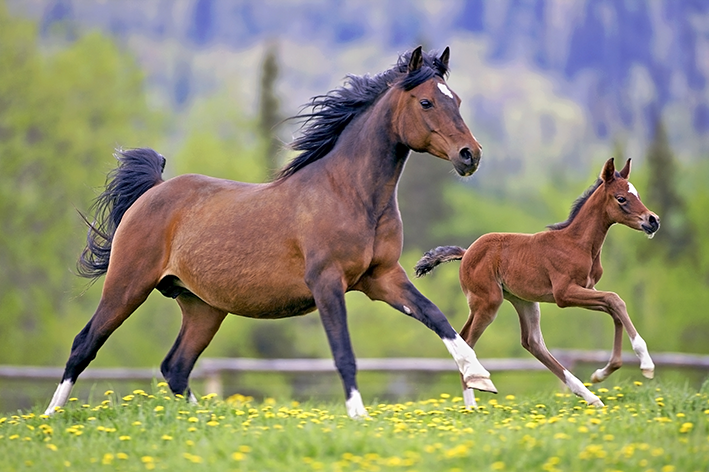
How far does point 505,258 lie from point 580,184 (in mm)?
44734

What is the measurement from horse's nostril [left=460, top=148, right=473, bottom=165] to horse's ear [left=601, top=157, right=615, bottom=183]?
1585 millimetres

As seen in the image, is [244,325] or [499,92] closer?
[244,325]

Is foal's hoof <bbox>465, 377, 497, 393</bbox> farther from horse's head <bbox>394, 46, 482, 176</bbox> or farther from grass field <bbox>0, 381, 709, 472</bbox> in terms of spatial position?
horse's head <bbox>394, 46, 482, 176</bbox>

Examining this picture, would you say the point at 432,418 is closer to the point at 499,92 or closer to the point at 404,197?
the point at 404,197

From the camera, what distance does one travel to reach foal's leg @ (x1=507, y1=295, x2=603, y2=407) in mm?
6670

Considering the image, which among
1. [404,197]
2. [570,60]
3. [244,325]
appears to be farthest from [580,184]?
[570,60]

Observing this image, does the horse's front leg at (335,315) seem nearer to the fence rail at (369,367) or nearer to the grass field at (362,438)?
the grass field at (362,438)

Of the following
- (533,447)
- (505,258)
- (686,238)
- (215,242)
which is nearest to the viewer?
(533,447)

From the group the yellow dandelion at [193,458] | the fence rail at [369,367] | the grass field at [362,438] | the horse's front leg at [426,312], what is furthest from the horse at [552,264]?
the fence rail at [369,367]

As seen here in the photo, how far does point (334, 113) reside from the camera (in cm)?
655

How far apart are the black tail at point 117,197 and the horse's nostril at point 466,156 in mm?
2893

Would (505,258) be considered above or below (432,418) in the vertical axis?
above

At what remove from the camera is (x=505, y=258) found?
23.2 feet

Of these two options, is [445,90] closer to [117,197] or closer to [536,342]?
[536,342]
